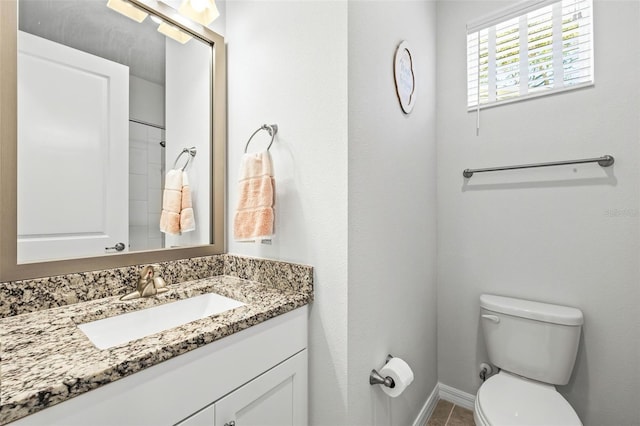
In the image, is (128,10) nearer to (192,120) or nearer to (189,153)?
(192,120)

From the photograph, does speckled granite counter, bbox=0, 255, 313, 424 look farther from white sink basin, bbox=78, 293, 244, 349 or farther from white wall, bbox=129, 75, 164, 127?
white wall, bbox=129, 75, 164, 127

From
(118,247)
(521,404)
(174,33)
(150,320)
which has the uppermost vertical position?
(174,33)

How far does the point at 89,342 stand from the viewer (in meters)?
0.72

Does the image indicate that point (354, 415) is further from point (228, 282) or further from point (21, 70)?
→ point (21, 70)

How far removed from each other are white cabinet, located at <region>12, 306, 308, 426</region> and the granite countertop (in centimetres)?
3

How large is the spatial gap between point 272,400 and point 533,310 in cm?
127

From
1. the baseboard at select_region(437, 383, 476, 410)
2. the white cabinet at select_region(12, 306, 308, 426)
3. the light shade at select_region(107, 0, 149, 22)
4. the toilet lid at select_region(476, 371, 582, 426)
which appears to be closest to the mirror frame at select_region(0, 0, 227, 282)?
the light shade at select_region(107, 0, 149, 22)

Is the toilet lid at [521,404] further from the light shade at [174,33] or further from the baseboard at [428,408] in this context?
the light shade at [174,33]

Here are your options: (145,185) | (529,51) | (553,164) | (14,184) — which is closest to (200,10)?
(145,185)

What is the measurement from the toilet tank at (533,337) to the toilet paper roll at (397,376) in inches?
25.9

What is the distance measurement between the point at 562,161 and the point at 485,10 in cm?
97

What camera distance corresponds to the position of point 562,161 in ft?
4.89

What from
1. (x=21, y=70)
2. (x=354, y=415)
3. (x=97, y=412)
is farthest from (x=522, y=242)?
(x=21, y=70)

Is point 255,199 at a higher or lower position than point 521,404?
higher
